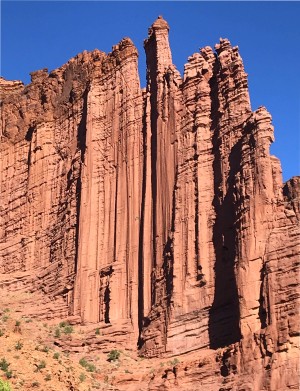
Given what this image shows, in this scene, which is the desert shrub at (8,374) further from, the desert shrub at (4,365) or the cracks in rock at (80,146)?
the cracks in rock at (80,146)

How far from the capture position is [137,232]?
149 feet

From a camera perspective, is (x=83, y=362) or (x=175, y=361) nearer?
(x=175, y=361)

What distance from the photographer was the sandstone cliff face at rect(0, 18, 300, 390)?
35969mm

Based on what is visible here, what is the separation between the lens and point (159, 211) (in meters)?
44.4

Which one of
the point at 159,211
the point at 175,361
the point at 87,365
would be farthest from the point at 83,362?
the point at 159,211

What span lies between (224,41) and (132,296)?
44.9 feet

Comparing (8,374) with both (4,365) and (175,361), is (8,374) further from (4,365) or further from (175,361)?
(175,361)

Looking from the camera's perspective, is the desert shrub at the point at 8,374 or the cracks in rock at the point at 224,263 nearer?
the desert shrub at the point at 8,374


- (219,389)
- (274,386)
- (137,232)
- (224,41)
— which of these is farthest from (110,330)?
(224,41)

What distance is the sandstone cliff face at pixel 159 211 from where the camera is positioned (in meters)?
36.0

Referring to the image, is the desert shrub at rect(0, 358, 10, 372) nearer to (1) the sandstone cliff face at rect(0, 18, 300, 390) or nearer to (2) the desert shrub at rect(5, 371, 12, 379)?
(2) the desert shrub at rect(5, 371, 12, 379)

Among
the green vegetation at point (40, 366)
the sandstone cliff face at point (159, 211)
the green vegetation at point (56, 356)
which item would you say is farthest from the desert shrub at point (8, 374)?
the sandstone cliff face at point (159, 211)

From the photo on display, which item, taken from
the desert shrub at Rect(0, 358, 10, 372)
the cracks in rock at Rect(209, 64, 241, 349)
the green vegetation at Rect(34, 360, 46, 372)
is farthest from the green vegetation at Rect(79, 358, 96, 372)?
the desert shrub at Rect(0, 358, 10, 372)

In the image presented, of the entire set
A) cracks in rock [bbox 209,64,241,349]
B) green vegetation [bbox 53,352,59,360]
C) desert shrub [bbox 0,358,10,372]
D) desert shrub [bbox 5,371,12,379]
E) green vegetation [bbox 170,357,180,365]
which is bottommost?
desert shrub [bbox 5,371,12,379]
